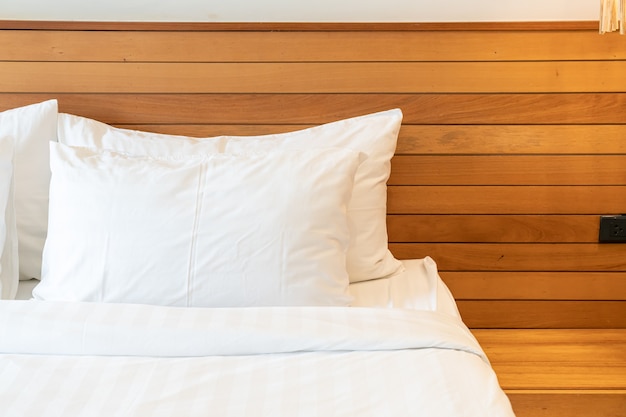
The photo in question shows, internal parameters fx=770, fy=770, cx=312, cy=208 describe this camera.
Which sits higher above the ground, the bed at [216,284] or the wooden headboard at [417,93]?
the wooden headboard at [417,93]

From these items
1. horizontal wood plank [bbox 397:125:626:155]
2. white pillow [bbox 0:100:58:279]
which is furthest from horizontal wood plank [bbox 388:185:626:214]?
white pillow [bbox 0:100:58:279]

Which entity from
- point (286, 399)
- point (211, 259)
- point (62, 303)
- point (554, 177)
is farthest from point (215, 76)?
point (286, 399)

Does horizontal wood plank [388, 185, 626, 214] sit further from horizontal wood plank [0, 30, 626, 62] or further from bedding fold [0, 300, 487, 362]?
bedding fold [0, 300, 487, 362]

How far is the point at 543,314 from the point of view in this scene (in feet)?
7.41

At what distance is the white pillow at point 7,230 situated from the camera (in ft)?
5.94

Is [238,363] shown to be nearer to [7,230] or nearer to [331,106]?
[7,230]

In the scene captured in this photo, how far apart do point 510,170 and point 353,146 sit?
0.50 metres

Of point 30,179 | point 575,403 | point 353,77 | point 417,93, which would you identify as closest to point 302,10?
point 353,77

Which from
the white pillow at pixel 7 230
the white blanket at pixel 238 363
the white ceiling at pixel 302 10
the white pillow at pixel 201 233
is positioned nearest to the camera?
the white blanket at pixel 238 363

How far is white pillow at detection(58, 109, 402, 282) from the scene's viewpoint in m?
1.92

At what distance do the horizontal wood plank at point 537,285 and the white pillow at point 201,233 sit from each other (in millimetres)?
610

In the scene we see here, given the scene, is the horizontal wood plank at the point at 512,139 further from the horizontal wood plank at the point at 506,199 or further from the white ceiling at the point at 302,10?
the white ceiling at the point at 302,10

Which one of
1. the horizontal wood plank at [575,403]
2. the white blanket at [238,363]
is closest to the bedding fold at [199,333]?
the white blanket at [238,363]

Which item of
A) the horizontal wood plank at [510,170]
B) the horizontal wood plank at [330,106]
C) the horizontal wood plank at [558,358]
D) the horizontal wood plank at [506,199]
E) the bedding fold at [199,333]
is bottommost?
the horizontal wood plank at [558,358]
